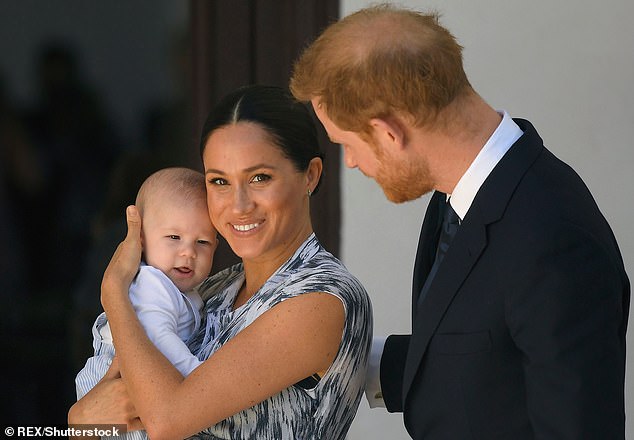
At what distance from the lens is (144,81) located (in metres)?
3.69

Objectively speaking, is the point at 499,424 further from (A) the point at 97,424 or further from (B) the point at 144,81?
(B) the point at 144,81

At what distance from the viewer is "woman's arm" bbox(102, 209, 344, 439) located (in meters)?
2.08

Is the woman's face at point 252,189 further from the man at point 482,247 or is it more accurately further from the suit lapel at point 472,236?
the suit lapel at point 472,236

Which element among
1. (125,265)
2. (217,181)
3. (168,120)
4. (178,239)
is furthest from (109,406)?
(168,120)

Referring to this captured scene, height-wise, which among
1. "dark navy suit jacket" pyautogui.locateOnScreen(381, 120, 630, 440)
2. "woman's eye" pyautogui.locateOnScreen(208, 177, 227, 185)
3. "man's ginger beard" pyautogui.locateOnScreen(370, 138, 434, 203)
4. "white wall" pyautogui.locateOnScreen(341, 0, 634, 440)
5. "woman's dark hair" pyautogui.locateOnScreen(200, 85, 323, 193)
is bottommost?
"dark navy suit jacket" pyautogui.locateOnScreen(381, 120, 630, 440)

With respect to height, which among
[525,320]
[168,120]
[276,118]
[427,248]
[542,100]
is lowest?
[525,320]

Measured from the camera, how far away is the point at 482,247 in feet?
5.76

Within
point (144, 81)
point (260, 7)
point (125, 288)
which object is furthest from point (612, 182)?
point (125, 288)

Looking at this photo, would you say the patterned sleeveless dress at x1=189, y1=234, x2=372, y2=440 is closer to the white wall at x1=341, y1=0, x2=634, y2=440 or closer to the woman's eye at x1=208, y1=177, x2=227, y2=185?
the woman's eye at x1=208, y1=177, x2=227, y2=185

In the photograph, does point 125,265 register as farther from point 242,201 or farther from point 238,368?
point 238,368

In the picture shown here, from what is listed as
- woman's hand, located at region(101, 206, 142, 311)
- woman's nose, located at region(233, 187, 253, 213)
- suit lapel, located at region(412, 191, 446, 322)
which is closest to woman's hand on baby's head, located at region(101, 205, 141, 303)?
woman's hand, located at region(101, 206, 142, 311)

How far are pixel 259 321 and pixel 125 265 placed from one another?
42cm

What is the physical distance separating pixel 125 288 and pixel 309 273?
0.42 metres

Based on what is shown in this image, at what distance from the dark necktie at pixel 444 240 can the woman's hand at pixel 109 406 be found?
0.70 m
